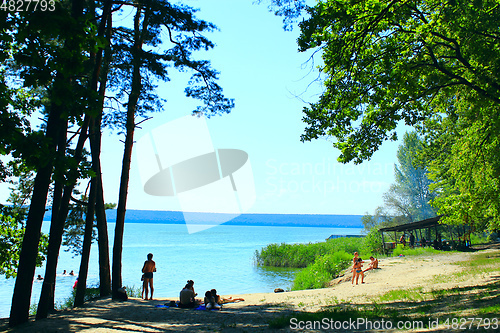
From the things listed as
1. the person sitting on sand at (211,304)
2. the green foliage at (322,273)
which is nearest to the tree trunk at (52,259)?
the person sitting on sand at (211,304)

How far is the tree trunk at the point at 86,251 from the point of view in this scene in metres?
13.3

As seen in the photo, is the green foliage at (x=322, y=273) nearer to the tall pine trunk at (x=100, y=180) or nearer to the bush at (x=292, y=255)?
the bush at (x=292, y=255)

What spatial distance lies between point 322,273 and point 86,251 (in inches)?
569

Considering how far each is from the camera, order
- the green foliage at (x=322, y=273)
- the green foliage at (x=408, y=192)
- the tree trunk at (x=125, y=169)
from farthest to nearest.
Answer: the green foliage at (x=408, y=192) → the green foliage at (x=322, y=273) → the tree trunk at (x=125, y=169)

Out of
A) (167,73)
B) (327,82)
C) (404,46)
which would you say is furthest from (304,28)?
(167,73)

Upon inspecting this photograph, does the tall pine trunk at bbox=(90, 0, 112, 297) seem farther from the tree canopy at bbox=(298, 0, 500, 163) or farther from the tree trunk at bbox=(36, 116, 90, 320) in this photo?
the tree canopy at bbox=(298, 0, 500, 163)

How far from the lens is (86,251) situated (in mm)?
13883

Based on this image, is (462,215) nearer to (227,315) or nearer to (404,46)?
(404,46)

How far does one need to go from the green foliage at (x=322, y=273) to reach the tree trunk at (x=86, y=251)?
41.1 ft

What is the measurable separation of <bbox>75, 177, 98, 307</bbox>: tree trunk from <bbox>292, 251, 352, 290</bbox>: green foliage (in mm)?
12529

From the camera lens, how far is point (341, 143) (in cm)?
1315

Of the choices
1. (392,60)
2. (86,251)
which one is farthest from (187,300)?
(392,60)

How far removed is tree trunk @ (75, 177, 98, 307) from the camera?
13305 millimetres

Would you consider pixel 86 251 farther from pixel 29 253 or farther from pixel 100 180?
pixel 29 253
